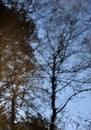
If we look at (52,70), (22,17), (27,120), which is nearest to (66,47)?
(52,70)

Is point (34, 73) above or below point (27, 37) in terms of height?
below

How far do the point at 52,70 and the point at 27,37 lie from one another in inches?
111

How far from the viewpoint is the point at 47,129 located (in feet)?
76.4

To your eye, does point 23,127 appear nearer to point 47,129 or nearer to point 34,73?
point 47,129

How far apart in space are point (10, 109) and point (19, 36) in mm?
3714

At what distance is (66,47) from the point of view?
967 inches

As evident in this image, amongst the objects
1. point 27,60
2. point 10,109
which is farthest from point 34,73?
point 10,109

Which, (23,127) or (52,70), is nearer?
(23,127)

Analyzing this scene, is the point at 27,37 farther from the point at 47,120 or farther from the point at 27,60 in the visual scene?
the point at 47,120

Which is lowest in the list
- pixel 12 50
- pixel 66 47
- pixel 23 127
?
pixel 23 127

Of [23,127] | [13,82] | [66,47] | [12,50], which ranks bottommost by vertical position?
[23,127]

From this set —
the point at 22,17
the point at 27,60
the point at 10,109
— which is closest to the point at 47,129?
the point at 10,109

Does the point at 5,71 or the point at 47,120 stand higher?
the point at 5,71

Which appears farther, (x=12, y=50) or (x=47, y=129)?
(x=47, y=129)
